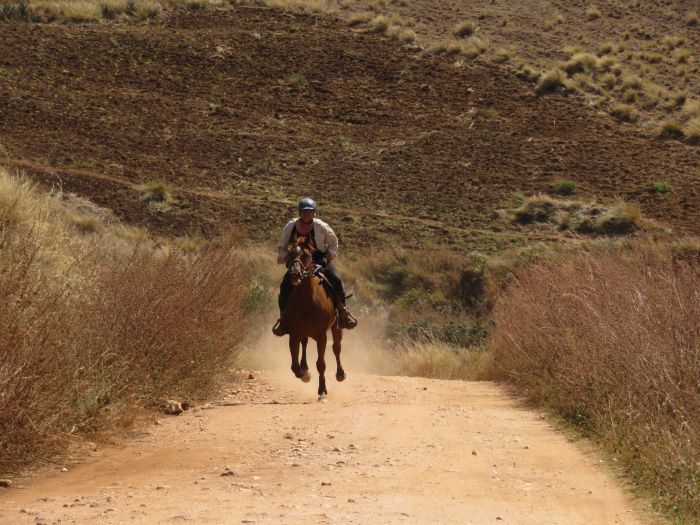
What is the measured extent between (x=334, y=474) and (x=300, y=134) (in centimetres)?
3955

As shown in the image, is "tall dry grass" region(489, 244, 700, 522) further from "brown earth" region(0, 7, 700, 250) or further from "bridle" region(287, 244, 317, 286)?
"brown earth" region(0, 7, 700, 250)

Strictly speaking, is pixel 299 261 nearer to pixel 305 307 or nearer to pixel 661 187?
pixel 305 307

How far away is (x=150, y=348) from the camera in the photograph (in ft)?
49.2

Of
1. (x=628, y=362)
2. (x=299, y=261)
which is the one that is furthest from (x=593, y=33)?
(x=628, y=362)

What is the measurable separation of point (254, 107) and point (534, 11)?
2571 centimetres

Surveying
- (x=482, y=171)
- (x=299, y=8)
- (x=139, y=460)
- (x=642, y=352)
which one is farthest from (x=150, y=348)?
(x=299, y=8)

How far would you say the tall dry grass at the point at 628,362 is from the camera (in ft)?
34.6

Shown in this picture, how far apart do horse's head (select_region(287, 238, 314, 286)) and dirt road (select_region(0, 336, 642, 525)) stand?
185cm

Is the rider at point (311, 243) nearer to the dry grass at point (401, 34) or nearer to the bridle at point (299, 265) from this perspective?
the bridle at point (299, 265)

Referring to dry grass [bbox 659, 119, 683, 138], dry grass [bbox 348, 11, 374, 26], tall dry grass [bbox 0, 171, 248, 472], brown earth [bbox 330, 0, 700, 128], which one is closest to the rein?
tall dry grass [bbox 0, 171, 248, 472]

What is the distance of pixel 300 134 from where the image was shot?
162ft

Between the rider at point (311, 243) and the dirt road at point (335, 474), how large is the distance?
2.07m

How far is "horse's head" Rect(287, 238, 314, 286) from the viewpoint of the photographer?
16094 mm

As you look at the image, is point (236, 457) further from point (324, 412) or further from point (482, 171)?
point (482, 171)
